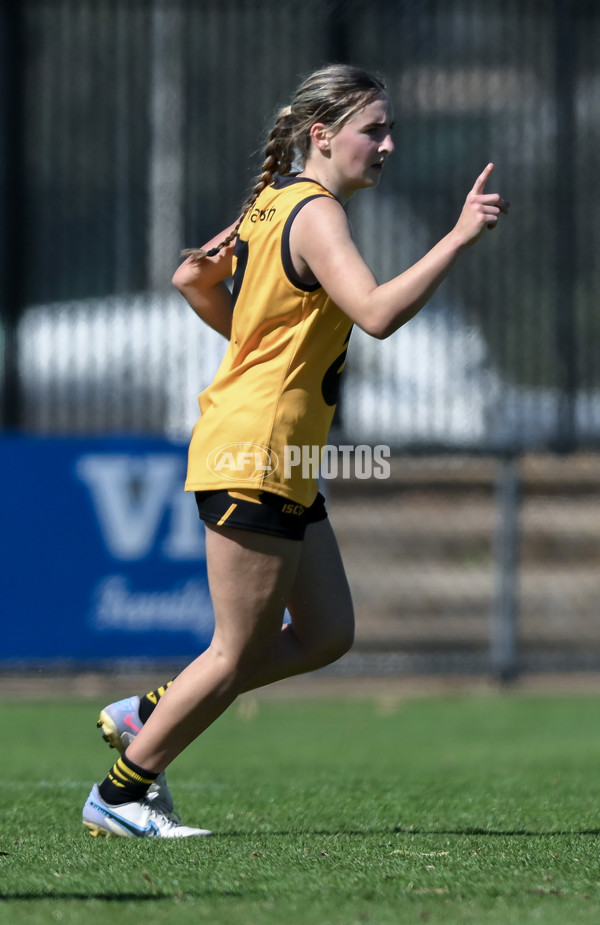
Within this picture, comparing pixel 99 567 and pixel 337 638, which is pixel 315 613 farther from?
pixel 99 567

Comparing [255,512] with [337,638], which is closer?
[255,512]

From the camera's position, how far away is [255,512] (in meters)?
3.61

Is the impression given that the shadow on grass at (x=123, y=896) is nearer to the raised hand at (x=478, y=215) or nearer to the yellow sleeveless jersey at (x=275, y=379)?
the yellow sleeveless jersey at (x=275, y=379)

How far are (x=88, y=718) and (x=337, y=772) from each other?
2629 mm

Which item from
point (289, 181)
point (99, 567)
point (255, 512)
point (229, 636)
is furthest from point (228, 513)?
point (99, 567)

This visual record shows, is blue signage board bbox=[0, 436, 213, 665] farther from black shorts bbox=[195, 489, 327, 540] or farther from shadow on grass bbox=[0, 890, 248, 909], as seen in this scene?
shadow on grass bbox=[0, 890, 248, 909]

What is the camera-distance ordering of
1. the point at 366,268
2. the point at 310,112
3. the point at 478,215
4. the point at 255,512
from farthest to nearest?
the point at 310,112
the point at 255,512
the point at 366,268
the point at 478,215

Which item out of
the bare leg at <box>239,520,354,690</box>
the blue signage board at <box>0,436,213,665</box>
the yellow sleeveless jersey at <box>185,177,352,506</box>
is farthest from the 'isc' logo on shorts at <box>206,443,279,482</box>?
the blue signage board at <box>0,436,213,665</box>

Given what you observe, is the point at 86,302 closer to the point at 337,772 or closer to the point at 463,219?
the point at 337,772

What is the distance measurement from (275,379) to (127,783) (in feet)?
3.77

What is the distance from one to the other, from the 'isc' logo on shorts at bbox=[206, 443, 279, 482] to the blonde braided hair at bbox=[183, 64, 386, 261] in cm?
65

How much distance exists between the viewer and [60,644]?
27.5ft

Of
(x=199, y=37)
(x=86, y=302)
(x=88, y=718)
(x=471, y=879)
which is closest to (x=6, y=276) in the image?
(x=86, y=302)

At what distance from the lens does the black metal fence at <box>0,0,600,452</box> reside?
9805 millimetres
